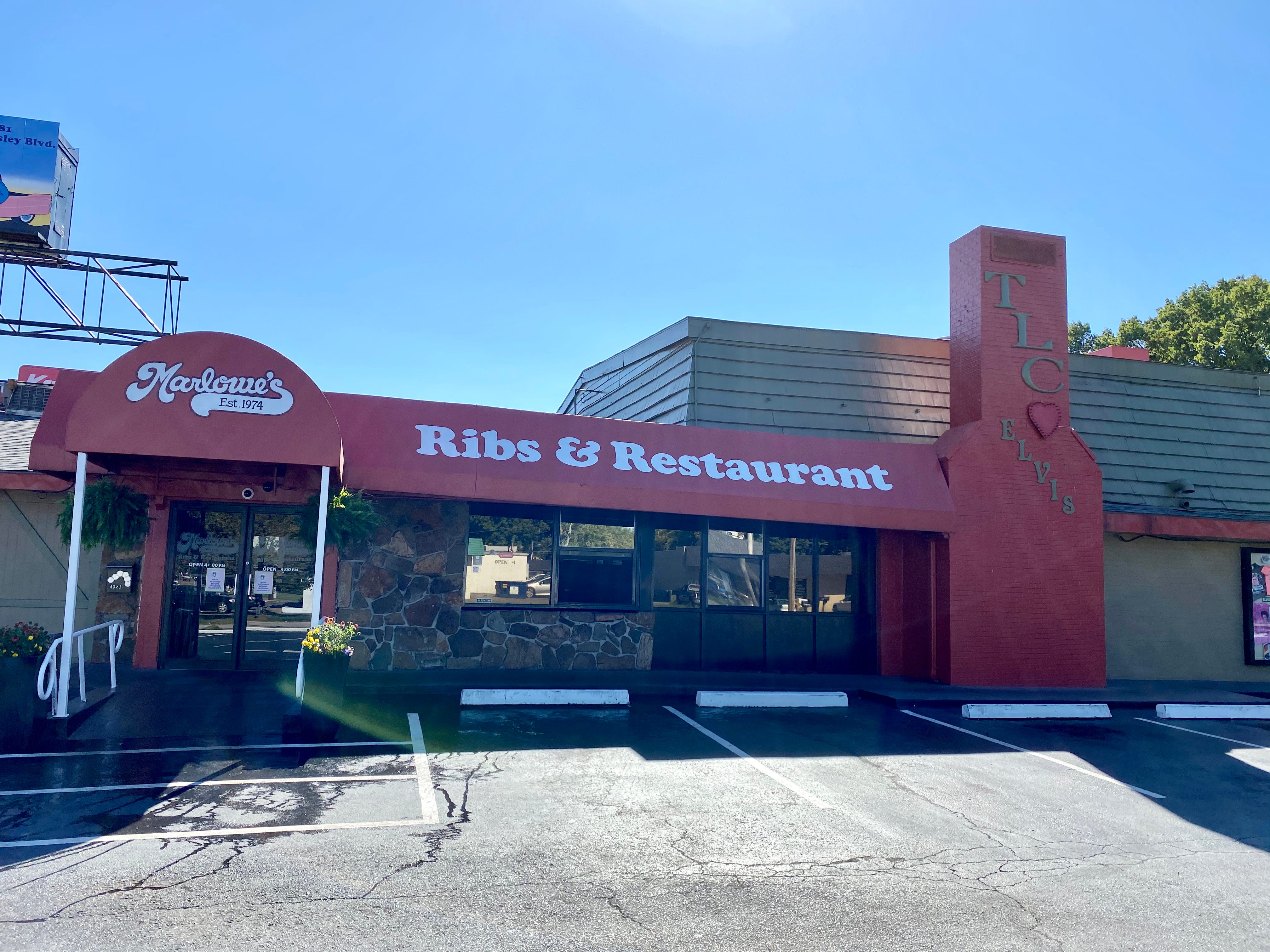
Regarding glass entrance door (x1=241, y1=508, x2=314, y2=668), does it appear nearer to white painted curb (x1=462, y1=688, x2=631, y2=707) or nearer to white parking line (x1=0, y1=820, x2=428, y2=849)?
white painted curb (x1=462, y1=688, x2=631, y2=707)

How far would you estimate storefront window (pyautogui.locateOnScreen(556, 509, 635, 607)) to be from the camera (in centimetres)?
1462

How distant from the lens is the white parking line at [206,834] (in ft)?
19.5

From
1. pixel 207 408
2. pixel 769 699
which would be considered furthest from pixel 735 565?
pixel 207 408

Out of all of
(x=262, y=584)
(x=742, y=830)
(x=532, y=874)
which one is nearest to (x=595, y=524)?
(x=262, y=584)

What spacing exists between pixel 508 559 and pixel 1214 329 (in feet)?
105

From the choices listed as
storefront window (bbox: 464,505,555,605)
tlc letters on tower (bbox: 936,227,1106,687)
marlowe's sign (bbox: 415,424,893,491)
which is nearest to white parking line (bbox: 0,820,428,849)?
marlowe's sign (bbox: 415,424,893,491)

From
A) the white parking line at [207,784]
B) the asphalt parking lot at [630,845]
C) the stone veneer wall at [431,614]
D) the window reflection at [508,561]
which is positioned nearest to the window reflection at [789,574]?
the stone veneer wall at [431,614]

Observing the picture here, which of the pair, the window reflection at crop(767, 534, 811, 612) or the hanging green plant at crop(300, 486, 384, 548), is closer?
the hanging green plant at crop(300, 486, 384, 548)

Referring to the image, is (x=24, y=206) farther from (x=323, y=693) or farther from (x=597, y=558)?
(x=323, y=693)

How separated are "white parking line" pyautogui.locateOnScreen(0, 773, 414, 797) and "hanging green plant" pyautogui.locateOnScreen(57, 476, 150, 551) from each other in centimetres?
471

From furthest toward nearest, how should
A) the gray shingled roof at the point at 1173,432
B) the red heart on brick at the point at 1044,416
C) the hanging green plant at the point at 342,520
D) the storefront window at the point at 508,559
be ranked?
the gray shingled roof at the point at 1173,432, the red heart on brick at the point at 1044,416, the storefront window at the point at 508,559, the hanging green plant at the point at 342,520

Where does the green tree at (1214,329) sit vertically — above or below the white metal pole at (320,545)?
above

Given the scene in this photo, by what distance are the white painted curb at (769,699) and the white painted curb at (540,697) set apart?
1192mm

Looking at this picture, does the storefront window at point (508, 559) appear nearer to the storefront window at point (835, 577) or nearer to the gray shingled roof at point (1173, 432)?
the storefront window at point (835, 577)
